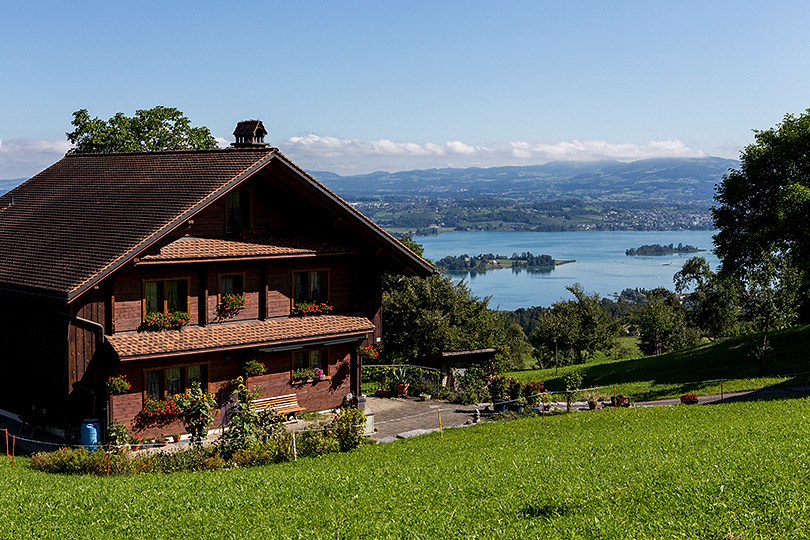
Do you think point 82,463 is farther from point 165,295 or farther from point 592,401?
point 592,401

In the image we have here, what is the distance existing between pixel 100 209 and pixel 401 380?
1202 cm

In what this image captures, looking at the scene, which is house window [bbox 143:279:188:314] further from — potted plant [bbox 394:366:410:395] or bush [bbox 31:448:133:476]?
potted plant [bbox 394:366:410:395]

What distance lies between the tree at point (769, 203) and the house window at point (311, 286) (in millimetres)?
19160

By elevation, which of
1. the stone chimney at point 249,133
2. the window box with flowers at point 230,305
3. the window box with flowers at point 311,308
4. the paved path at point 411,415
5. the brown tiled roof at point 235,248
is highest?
the stone chimney at point 249,133

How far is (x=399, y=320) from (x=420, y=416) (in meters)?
21.8

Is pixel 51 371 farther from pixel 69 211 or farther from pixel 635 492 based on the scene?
pixel 635 492

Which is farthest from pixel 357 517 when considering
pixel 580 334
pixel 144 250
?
pixel 580 334

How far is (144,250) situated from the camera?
20.6 m

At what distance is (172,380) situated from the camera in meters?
22.2

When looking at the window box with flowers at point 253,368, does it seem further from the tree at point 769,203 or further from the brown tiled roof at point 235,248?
the tree at point 769,203

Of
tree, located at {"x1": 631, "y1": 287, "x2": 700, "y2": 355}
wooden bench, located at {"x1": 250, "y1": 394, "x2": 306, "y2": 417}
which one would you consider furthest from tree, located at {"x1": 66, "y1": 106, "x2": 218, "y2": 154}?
tree, located at {"x1": 631, "y1": 287, "x2": 700, "y2": 355}

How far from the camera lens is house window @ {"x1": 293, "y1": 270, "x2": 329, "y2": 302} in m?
24.8

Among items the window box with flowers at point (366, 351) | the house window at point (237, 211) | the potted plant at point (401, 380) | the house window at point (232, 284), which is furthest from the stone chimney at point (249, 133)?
the potted plant at point (401, 380)

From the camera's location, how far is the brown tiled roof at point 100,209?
20625mm
